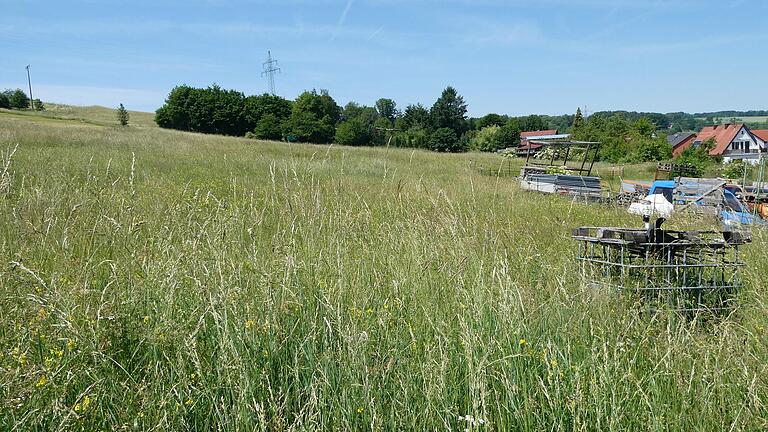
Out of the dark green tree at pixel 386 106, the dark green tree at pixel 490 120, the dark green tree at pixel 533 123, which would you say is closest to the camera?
the dark green tree at pixel 490 120

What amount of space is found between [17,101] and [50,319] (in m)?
96.8

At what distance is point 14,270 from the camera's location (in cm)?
270

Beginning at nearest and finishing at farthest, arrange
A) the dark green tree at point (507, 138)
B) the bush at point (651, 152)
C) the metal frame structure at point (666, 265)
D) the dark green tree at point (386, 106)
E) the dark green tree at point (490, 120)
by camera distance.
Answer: the metal frame structure at point (666, 265) < the bush at point (651, 152) < the dark green tree at point (507, 138) < the dark green tree at point (490, 120) < the dark green tree at point (386, 106)

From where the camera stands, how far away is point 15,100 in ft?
261

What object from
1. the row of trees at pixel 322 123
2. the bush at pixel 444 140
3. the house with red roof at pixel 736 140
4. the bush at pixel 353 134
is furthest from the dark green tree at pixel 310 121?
the house with red roof at pixel 736 140

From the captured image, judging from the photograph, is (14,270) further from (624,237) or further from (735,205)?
(735,205)

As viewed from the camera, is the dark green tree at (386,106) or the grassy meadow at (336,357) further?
the dark green tree at (386,106)

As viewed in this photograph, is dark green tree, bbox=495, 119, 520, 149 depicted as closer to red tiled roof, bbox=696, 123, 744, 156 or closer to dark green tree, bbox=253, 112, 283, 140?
red tiled roof, bbox=696, 123, 744, 156

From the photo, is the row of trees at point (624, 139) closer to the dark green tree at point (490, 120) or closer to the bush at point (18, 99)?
the dark green tree at point (490, 120)

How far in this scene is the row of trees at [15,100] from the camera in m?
77.6

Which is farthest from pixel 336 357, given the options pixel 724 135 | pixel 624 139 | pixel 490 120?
pixel 490 120

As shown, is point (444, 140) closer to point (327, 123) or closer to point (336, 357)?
point (327, 123)

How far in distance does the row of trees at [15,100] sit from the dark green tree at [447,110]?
62.4 metres

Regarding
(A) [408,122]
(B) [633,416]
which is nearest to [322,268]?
(B) [633,416]
